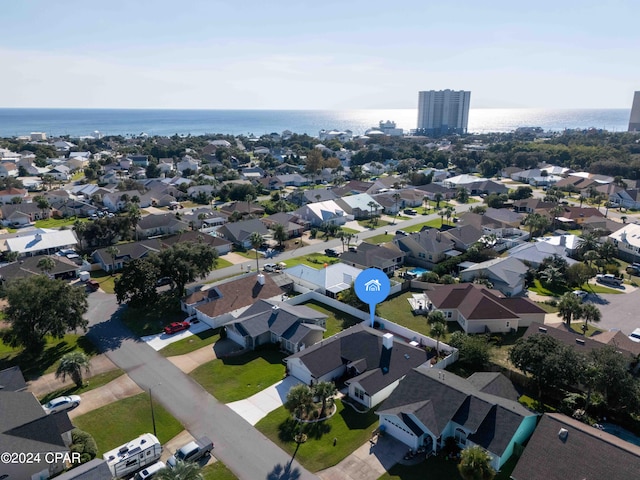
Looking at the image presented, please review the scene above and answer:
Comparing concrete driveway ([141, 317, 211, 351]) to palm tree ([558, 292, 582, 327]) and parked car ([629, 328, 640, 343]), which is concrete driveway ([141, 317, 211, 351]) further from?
parked car ([629, 328, 640, 343])

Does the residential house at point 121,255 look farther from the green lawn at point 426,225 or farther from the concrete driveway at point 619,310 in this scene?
the concrete driveway at point 619,310

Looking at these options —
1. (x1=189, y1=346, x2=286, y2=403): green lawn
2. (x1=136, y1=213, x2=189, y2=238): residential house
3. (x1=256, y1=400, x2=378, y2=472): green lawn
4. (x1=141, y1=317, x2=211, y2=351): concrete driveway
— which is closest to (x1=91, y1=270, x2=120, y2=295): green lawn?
(x1=141, y1=317, x2=211, y2=351): concrete driveway

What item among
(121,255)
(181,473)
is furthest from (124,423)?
(121,255)

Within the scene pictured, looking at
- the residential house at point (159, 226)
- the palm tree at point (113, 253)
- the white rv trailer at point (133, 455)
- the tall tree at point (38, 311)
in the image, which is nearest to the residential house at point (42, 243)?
the residential house at point (159, 226)

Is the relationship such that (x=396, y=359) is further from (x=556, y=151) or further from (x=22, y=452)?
(x=556, y=151)

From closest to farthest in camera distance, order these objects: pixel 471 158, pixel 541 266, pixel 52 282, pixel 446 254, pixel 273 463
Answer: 1. pixel 273 463
2. pixel 52 282
3. pixel 541 266
4. pixel 446 254
5. pixel 471 158

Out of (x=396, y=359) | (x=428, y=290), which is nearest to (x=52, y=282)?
(x=396, y=359)

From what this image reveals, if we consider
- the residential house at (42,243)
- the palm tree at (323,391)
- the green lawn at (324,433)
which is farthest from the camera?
the residential house at (42,243)
